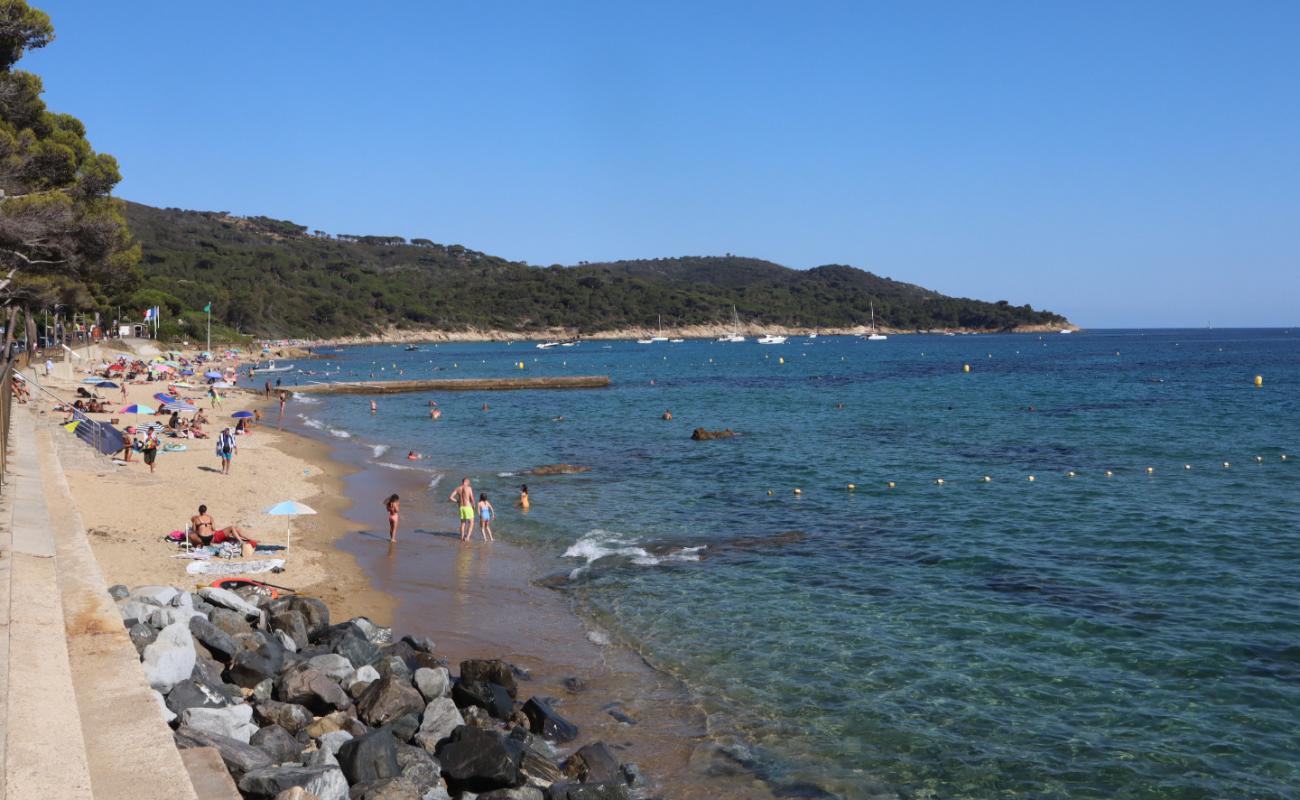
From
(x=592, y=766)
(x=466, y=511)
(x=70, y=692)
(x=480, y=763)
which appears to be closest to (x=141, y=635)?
(x=70, y=692)

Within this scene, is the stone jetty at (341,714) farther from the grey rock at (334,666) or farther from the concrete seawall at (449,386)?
the concrete seawall at (449,386)

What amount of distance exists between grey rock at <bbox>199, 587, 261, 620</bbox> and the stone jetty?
19mm

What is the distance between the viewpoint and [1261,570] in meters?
18.4

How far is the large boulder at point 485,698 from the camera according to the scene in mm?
11305

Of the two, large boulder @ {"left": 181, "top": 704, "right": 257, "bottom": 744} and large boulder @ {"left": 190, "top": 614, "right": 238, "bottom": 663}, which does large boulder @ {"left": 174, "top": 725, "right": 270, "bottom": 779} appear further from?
large boulder @ {"left": 190, "top": 614, "right": 238, "bottom": 663}

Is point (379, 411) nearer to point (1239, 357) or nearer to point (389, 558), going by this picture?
point (389, 558)

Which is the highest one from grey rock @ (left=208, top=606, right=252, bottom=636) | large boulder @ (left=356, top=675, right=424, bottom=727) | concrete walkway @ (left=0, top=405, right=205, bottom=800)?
concrete walkway @ (left=0, top=405, right=205, bottom=800)

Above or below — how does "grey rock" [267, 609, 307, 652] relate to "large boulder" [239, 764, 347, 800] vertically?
below

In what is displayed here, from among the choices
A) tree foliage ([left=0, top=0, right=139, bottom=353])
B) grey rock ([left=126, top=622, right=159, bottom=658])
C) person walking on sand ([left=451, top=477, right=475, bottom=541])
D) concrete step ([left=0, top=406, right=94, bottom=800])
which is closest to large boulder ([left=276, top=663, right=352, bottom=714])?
grey rock ([left=126, top=622, right=159, bottom=658])

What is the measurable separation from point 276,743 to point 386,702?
1659mm

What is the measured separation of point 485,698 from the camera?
11367 mm

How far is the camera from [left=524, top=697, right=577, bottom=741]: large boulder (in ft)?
36.5

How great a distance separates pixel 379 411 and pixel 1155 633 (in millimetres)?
46065

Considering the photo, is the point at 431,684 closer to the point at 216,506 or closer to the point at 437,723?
the point at 437,723
